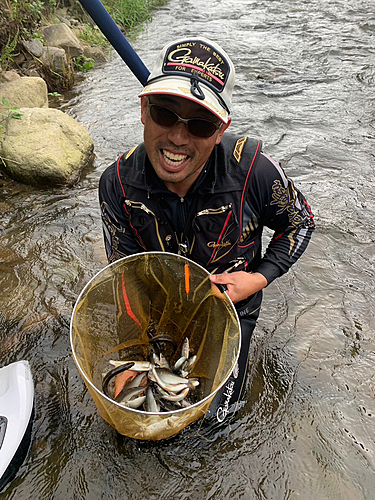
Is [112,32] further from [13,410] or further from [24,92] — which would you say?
[24,92]

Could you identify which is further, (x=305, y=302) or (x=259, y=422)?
(x=305, y=302)

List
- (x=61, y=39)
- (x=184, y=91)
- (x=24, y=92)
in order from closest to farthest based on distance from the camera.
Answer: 1. (x=184, y=91)
2. (x=24, y=92)
3. (x=61, y=39)

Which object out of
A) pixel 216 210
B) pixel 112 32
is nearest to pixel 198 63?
pixel 112 32

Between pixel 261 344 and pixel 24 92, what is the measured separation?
5.40 metres

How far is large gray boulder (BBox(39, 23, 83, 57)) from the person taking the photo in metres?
9.04

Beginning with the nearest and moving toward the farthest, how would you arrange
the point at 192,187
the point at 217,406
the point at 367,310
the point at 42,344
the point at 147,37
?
1. the point at 192,187
2. the point at 217,406
3. the point at 42,344
4. the point at 367,310
5. the point at 147,37

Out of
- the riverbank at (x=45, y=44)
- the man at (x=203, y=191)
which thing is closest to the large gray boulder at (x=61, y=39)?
the riverbank at (x=45, y=44)

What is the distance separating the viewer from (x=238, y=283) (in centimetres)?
231

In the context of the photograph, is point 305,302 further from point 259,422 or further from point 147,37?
point 147,37

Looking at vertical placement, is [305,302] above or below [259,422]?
below

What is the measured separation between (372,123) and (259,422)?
5.98 metres

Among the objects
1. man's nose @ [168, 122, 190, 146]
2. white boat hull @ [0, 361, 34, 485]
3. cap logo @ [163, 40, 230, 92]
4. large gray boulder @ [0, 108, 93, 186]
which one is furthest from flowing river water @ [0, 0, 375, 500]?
cap logo @ [163, 40, 230, 92]

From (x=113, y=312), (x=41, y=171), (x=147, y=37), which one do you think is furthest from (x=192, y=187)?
(x=147, y=37)

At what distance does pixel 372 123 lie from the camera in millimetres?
6891
